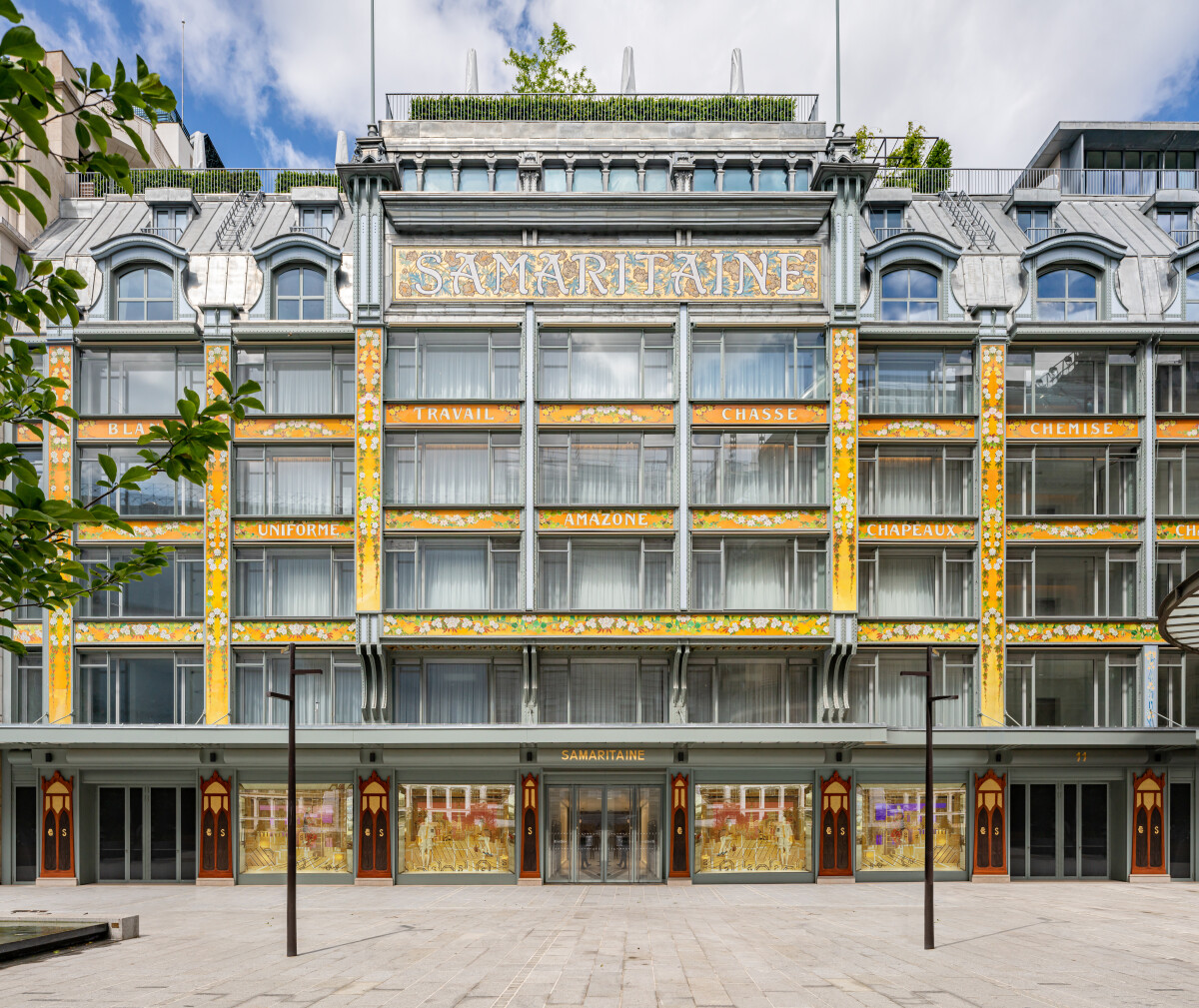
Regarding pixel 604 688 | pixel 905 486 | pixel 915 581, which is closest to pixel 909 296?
pixel 905 486

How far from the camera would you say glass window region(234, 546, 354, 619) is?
2747 cm

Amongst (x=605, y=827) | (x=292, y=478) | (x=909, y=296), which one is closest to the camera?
(x=605, y=827)

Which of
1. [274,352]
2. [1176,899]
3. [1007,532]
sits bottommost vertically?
[1176,899]

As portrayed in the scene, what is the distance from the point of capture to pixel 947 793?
89.0 feet

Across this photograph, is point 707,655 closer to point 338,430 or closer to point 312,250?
point 338,430

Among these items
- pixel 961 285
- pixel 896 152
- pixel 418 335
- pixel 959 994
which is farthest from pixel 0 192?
pixel 896 152

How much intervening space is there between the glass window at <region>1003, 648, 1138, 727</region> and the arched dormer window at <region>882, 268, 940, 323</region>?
1059 centimetres

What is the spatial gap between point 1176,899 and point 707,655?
44.6 ft

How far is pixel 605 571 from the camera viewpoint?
26938 mm

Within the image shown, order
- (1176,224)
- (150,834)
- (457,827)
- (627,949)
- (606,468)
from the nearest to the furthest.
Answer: (627,949) < (457,827) < (606,468) < (150,834) < (1176,224)

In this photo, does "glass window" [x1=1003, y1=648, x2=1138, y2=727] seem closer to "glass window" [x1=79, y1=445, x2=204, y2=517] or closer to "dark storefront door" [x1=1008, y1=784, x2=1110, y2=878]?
"dark storefront door" [x1=1008, y1=784, x2=1110, y2=878]

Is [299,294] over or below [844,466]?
over

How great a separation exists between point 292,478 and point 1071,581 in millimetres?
23709

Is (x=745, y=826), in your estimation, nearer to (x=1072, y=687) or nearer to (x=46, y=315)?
(x=1072, y=687)
